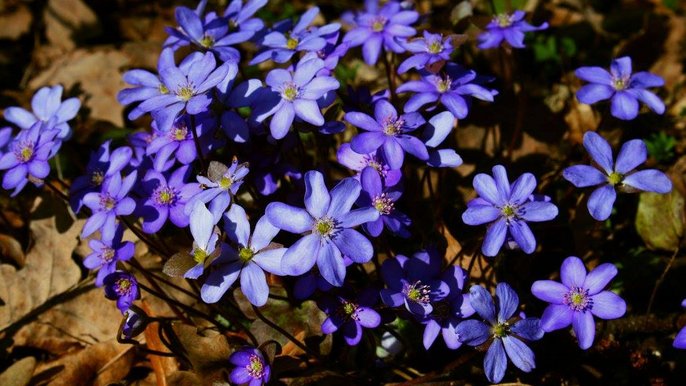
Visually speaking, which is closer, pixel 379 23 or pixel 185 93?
pixel 185 93

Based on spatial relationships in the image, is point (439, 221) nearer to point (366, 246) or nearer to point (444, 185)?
point (444, 185)

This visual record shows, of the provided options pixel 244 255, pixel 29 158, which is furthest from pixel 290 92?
pixel 29 158

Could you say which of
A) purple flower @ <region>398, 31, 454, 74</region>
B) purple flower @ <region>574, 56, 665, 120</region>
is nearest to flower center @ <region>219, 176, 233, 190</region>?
purple flower @ <region>398, 31, 454, 74</region>

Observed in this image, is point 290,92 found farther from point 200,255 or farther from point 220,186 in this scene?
point 200,255

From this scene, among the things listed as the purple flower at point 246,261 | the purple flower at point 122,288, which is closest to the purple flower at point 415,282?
the purple flower at point 246,261

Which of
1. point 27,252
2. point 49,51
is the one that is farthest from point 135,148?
point 49,51

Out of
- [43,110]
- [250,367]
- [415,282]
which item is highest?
[43,110]

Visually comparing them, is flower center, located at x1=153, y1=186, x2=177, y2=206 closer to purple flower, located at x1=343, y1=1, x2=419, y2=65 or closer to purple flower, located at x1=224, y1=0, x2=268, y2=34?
purple flower, located at x1=224, y1=0, x2=268, y2=34
